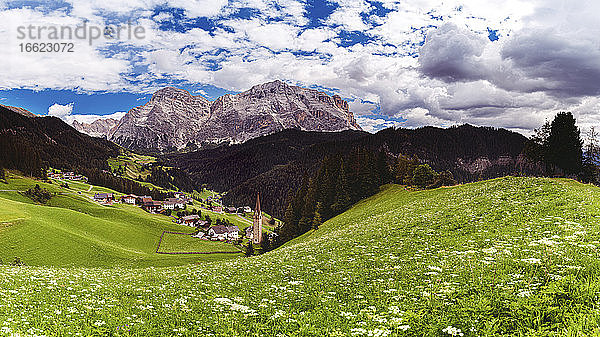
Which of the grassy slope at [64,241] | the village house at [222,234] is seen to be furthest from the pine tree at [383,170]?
the village house at [222,234]

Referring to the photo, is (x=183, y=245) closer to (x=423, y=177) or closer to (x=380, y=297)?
(x=423, y=177)

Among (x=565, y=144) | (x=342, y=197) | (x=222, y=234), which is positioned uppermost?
(x=565, y=144)

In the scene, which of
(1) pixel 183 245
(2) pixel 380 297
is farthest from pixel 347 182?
(2) pixel 380 297

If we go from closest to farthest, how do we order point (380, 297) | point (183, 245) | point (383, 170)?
1. point (380, 297)
2. point (383, 170)
3. point (183, 245)

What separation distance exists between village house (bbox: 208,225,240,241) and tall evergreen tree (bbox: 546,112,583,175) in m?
129

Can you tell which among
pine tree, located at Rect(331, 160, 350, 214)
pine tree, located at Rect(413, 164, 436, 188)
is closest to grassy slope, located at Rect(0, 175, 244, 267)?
pine tree, located at Rect(331, 160, 350, 214)

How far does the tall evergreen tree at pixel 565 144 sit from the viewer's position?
2483 inches

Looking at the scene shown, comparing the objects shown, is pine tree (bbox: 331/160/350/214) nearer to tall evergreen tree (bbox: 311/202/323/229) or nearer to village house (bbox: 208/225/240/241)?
tall evergreen tree (bbox: 311/202/323/229)

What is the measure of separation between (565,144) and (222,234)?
446 ft

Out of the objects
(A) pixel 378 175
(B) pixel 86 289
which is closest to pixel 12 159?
(A) pixel 378 175

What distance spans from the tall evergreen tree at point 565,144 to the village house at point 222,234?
424ft

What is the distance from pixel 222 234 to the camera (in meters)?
152

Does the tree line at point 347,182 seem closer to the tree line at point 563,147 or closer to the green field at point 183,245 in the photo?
the tree line at point 563,147

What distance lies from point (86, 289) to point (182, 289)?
4488 mm
